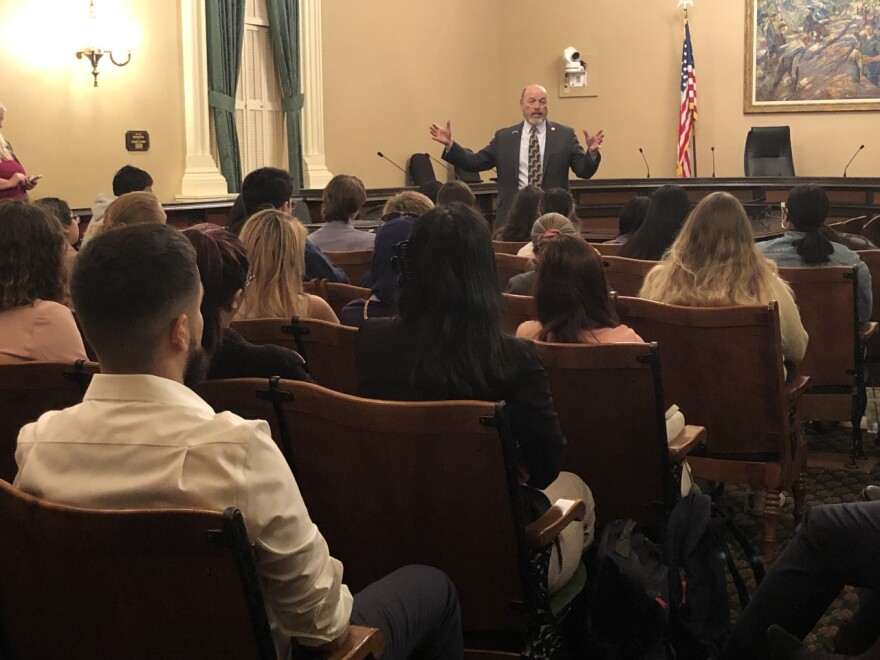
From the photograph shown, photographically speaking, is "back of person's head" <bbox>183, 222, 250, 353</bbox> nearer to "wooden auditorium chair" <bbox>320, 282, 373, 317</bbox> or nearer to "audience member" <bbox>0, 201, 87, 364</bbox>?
"audience member" <bbox>0, 201, 87, 364</bbox>

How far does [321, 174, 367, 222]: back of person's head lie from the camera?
15.8 ft

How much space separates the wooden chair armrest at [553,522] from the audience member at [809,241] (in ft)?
7.72

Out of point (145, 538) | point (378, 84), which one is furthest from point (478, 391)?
point (378, 84)

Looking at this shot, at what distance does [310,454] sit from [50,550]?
0.60 meters

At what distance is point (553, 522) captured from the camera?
1.88 metres

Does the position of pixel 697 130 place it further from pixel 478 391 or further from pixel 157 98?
pixel 478 391

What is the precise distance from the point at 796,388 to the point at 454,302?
1.52 m

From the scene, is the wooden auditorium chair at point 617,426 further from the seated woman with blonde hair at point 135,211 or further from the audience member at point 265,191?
the audience member at point 265,191

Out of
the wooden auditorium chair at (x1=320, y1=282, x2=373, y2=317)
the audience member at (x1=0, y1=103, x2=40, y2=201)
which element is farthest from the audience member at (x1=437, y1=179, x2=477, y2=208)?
the audience member at (x1=0, y1=103, x2=40, y2=201)

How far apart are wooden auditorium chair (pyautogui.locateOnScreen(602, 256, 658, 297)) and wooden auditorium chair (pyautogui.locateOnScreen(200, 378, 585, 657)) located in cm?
213

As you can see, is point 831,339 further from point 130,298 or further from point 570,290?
point 130,298

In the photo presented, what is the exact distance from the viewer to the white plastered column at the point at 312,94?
8883 millimetres

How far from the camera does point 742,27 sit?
11.0 metres

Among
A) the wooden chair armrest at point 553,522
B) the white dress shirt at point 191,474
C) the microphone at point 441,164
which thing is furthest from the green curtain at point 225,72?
the white dress shirt at point 191,474
